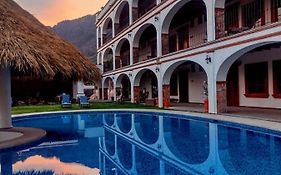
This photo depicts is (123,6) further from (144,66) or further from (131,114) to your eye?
(131,114)

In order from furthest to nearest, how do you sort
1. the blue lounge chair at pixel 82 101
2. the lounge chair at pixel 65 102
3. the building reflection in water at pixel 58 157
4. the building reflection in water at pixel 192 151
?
the blue lounge chair at pixel 82 101, the lounge chair at pixel 65 102, the building reflection in water at pixel 58 157, the building reflection in water at pixel 192 151

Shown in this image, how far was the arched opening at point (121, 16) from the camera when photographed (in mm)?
26220

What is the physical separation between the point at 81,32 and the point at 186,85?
183ft

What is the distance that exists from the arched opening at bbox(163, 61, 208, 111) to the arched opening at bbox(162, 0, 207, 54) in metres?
1.56

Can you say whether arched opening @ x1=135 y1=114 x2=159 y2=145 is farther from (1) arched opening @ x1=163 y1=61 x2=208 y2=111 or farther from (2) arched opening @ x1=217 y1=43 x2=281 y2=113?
(1) arched opening @ x1=163 y1=61 x2=208 y2=111

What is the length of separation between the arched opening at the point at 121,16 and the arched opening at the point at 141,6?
1.67 metres

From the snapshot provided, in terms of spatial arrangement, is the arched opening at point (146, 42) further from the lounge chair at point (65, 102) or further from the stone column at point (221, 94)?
the stone column at point (221, 94)

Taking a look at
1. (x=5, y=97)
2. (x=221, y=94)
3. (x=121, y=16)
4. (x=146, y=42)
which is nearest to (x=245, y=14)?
(x=221, y=94)

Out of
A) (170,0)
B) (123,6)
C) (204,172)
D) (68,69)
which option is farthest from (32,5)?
(204,172)

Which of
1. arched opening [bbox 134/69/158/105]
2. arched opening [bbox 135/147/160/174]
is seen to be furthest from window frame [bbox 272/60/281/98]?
arched opening [bbox 135/147/160/174]

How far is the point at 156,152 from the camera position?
7.21m

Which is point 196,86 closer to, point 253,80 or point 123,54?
point 253,80

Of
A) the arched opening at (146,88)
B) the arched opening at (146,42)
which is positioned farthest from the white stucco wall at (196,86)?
the arched opening at (146,42)

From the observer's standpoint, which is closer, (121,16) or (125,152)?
(125,152)
